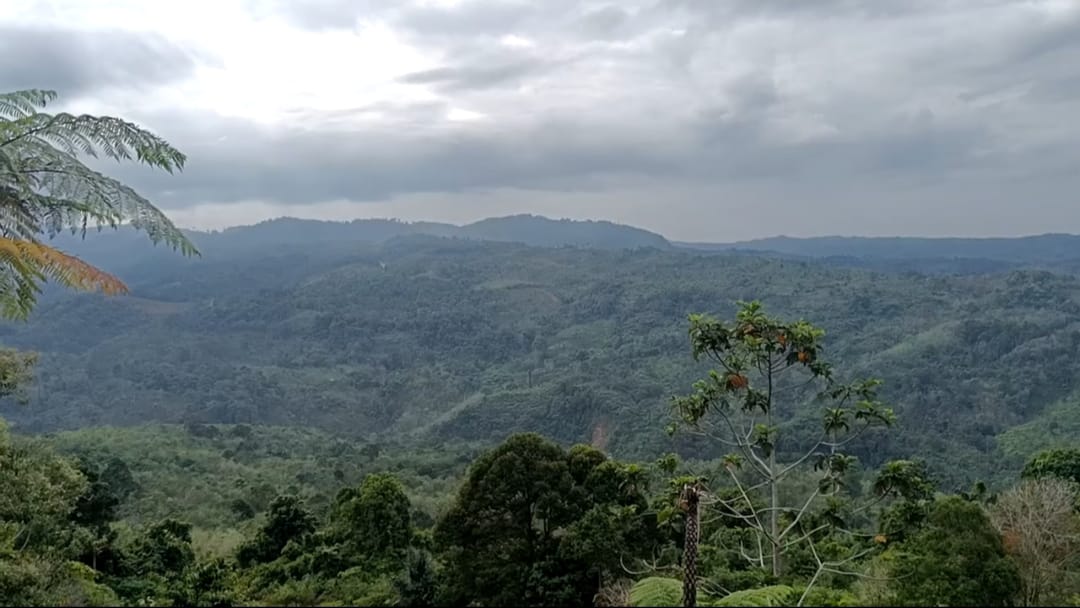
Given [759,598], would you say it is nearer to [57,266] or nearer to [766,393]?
[766,393]

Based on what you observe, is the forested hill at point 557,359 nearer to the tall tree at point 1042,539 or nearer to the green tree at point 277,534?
the green tree at point 277,534

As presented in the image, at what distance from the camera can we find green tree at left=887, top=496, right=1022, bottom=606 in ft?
24.5

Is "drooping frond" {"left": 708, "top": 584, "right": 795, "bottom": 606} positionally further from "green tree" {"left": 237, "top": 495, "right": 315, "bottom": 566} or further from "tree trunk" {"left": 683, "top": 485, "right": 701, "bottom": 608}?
"green tree" {"left": 237, "top": 495, "right": 315, "bottom": 566}

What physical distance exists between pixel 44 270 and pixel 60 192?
38.1 inches

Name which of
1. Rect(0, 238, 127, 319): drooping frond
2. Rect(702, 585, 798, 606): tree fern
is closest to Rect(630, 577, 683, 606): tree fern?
Rect(702, 585, 798, 606): tree fern

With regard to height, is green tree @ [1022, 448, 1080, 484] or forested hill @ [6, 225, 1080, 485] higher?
green tree @ [1022, 448, 1080, 484]

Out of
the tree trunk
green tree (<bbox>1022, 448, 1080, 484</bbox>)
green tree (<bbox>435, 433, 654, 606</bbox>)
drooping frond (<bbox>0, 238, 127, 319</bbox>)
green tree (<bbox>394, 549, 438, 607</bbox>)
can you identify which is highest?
drooping frond (<bbox>0, 238, 127, 319</bbox>)

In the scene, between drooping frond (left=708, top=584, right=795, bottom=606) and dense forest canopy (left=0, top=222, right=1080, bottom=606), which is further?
dense forest canopy (left=0, top=222, right=1080, bottom=606)

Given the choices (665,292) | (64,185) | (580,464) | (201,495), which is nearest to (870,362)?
(665,292)

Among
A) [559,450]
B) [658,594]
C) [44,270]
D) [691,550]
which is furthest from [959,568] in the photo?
[44,270]

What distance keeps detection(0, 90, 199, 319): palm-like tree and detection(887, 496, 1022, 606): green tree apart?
27.3 ft

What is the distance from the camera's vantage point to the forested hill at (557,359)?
3418 inches

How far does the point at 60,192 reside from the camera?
9.14 meters

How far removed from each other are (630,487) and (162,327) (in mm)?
188628
